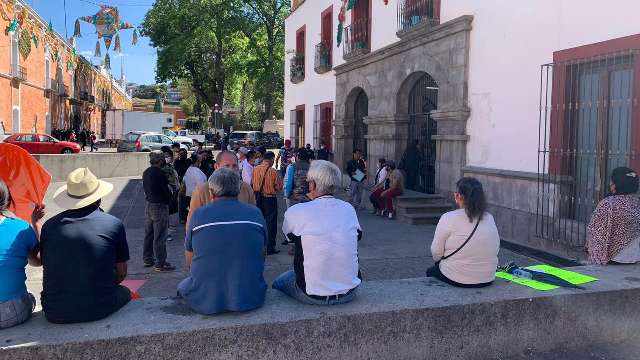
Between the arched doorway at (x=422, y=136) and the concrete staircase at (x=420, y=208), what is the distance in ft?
3.40

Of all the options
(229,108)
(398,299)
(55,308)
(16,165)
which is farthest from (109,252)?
(229,108)

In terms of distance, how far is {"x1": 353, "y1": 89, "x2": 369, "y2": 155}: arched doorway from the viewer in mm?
16547

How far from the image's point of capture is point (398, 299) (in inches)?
160

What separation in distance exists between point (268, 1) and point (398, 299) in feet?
129

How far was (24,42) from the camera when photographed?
3025cm

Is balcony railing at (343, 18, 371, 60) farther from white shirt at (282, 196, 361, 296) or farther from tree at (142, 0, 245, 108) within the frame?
tree at (142, 0, 245, 108)

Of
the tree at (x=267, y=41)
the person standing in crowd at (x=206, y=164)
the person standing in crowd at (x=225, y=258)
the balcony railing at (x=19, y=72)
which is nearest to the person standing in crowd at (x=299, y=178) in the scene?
the person standing in crowd at (x=206, y=164)

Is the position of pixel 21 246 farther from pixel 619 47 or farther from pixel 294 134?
pixel 294 134

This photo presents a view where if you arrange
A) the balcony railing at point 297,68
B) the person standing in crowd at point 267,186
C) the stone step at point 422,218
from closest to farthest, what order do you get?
the person standing in crowd at point 267,186 → the stone step at point 422,218 → the balcony railing at point 297,68

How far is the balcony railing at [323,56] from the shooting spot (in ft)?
60.5

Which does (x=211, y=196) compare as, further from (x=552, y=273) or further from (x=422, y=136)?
(x=422, y=136)

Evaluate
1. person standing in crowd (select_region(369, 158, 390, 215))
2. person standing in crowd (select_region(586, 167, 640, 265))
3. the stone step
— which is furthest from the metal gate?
person standing in crowd (select_region(369, 158, 390, 215))

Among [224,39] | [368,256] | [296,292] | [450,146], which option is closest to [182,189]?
[368,256]

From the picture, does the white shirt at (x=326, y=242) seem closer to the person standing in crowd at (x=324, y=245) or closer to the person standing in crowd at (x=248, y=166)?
the person standing in crowd at (x=324, y=245)
